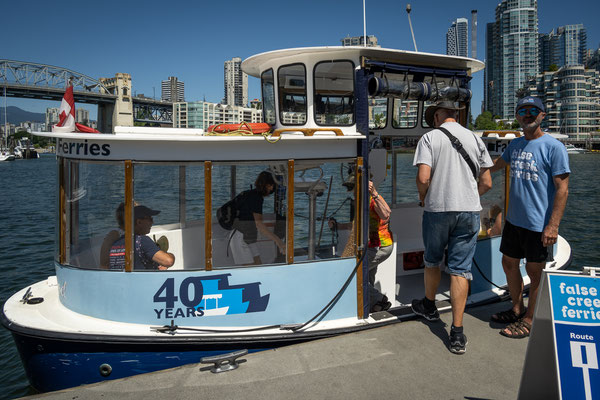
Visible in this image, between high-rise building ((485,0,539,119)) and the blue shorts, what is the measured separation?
18098 cm

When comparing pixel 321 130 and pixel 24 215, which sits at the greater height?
pixel 321 130

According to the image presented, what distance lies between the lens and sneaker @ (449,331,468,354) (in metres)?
3.84

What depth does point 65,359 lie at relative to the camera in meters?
4.29

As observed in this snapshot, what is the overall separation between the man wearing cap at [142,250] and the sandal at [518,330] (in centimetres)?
305

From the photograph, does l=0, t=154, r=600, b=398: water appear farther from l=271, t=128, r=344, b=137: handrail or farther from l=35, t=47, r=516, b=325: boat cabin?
l=271, t=128, r=344, b=137: handrail

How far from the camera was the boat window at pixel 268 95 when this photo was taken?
522cm

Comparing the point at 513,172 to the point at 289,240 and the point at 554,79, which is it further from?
the point at 554,79

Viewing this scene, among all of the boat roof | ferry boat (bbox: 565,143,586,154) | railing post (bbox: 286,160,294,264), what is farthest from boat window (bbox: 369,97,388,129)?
ferry boat (bbox: 565,143,586,154)

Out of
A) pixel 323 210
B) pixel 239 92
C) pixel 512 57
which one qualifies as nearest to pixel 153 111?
pixel 239 92

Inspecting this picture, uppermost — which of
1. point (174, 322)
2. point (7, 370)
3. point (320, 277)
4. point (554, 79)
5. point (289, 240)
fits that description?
point (554, 79)

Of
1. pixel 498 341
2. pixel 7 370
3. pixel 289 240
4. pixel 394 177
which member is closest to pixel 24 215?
pixel 7 370

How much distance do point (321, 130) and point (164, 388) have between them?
8.23 feet

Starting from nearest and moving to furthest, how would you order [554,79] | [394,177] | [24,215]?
[394,177]
[24,215]
[554,79]

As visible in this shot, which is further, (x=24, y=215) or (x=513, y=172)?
(x=24, y=215)
